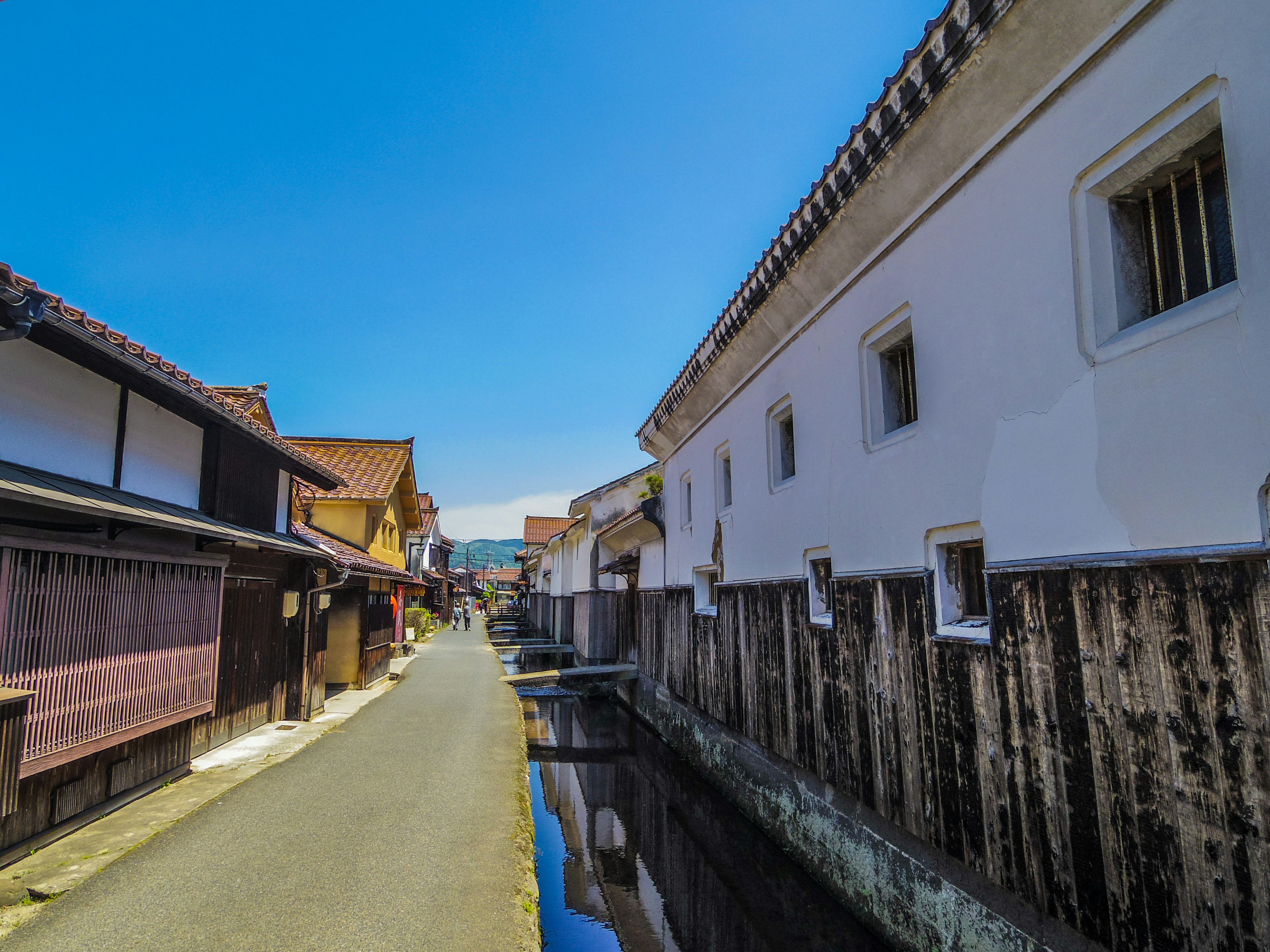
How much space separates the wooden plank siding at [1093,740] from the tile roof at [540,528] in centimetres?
4190

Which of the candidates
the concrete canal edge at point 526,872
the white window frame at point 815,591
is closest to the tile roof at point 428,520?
the concrete canal edge at point 526,872

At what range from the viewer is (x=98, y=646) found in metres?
6.00

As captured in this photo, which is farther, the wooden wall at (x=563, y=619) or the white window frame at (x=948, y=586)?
the wooden wall at (x=563, y=619)

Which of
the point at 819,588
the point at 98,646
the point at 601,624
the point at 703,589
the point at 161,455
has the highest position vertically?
the point at 161,455

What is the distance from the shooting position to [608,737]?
15031mm

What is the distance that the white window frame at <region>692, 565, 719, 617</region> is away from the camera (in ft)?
37.4

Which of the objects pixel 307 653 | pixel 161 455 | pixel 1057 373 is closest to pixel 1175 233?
pixel 1057 373

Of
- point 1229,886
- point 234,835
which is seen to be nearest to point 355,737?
point 234,835

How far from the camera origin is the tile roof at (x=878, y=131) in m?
4.20

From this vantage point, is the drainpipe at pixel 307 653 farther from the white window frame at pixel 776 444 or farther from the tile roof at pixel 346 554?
the white window frame at pixel 776 444

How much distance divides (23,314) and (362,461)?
1608 centimetres

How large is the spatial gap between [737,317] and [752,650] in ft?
14.1

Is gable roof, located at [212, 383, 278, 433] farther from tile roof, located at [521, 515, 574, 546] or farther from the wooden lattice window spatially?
tile roof, located at [521, 515, 574, 546]

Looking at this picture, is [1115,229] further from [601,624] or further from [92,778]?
[601,624]
